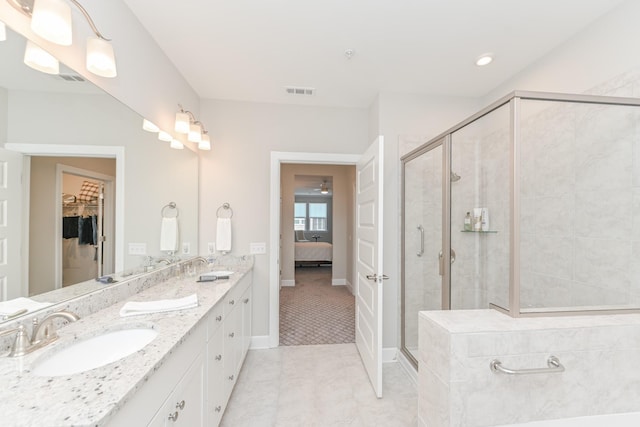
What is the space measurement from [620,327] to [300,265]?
6730mm

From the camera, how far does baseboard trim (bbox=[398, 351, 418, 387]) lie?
227cm

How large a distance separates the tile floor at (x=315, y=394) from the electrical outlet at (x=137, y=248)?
4.27ft

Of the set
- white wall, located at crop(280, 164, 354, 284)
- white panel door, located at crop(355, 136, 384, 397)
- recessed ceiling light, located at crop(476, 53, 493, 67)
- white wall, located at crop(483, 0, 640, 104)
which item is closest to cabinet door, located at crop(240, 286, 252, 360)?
white panel door, located at crop(355, 136, 384, 397)

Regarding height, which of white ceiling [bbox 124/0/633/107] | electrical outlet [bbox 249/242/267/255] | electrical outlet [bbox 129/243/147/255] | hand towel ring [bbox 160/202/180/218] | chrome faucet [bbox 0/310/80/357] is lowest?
chrome faucet [bbox 0/310/80/357]

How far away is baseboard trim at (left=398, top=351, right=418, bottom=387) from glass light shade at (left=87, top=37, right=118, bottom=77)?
2.96 m

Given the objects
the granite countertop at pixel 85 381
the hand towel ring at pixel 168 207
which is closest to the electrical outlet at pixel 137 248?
the hand towel ring at pixel 168 207

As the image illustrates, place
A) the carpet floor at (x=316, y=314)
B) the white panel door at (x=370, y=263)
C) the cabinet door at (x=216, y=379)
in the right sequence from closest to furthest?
the cabinet door at (x=216, y=379) < the white panel door at (x=370, y=263) < the carpet floor at (x=316, y=314)

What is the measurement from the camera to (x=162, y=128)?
209 cm

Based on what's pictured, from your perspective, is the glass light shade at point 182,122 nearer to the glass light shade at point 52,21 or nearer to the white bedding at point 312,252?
the glass light shade at point 52,21

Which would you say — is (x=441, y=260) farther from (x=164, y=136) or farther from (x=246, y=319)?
(x=164, y=136)

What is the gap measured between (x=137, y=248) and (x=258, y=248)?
47.2 inches

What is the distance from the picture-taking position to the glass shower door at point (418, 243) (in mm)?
2496

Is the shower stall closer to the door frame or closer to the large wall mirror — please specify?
the door frame

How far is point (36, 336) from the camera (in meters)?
1.01
